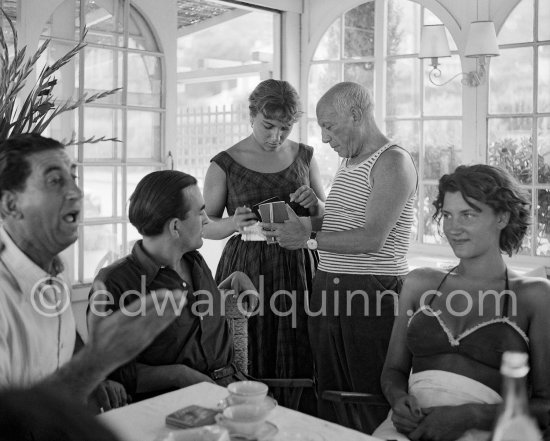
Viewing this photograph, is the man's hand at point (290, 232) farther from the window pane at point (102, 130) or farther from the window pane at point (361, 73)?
the window pane at point (361, 73)

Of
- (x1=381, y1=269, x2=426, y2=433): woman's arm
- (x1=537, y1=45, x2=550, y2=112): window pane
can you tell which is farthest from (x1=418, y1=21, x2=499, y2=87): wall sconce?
(x1=381, y1=269, x2=426, y2=433): woman's arm

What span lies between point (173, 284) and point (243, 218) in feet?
2.08

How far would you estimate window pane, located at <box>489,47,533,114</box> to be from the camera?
Result: 171 inches

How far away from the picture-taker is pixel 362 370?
2662 millimetres

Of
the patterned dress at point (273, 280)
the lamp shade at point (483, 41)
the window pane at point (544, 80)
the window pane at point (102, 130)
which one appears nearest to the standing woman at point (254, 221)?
the patterned dress at point (273, 280)

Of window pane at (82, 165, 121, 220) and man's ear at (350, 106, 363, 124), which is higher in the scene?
man's ear at (350, 106, 363, 124)

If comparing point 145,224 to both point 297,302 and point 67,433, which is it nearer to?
point 297,302

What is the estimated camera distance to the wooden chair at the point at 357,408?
2.11 m

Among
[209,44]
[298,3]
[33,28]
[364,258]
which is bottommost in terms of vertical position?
[364,258]

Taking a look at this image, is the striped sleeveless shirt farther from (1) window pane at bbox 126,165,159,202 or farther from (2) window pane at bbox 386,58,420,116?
(2) window pane at bbox 386,58,420,116

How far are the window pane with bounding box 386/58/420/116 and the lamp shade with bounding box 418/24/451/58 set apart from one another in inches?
21.4

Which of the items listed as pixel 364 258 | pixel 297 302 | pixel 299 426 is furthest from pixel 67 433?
pixel 297 302

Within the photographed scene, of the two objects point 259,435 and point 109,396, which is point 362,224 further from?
point 259,435

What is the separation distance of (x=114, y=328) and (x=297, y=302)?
2.05 m
